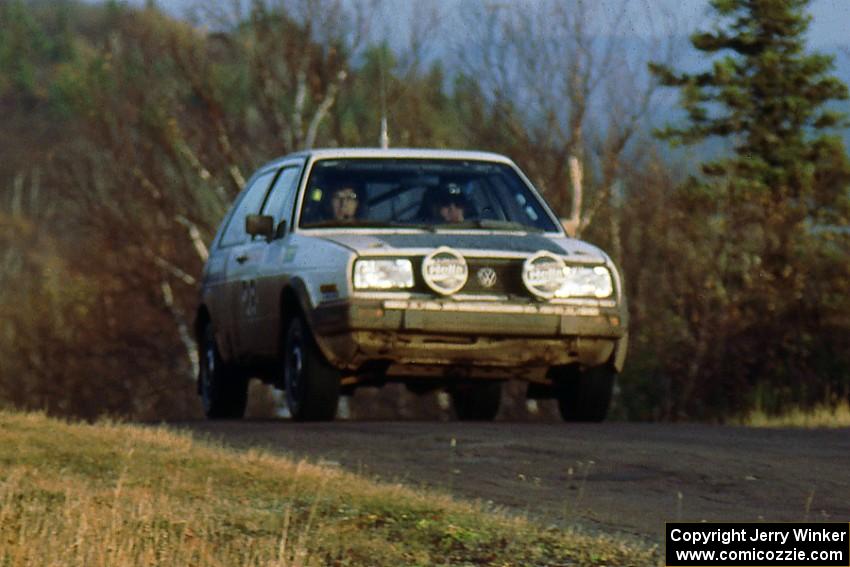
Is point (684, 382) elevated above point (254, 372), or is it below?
below

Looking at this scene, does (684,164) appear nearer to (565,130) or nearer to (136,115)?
(565,130)

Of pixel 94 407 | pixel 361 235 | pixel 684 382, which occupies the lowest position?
pixel 94 407

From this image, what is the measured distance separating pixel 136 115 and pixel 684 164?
11.5 meters

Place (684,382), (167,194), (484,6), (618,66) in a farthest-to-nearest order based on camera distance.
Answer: (167,194)
(484,6)
(618,66)
(684,382)

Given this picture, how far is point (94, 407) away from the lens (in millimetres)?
51031

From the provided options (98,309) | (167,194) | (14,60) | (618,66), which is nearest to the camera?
(618,66)

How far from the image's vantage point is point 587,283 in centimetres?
1390

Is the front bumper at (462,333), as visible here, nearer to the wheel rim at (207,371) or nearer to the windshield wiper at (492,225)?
the windshield wiper at (492,225)

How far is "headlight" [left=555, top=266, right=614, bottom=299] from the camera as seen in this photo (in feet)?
45.3

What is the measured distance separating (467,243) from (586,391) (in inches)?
60.0

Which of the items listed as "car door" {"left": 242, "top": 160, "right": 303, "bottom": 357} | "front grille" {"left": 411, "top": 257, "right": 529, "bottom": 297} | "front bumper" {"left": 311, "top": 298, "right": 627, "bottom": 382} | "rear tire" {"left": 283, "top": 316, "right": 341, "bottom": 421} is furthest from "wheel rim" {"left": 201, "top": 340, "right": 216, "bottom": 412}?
"front grille" {"left": 411, "top": 257, "right": 529, "bottom": 297}

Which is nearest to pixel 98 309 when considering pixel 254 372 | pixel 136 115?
pixel 136 115

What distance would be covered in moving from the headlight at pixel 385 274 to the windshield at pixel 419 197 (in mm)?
810

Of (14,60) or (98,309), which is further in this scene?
(14,60)
